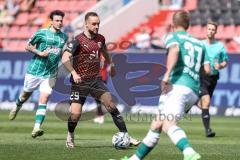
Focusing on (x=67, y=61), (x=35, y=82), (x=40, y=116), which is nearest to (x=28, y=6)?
Answer: (x=35, y=82)

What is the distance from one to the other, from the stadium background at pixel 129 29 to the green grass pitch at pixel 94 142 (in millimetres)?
2854

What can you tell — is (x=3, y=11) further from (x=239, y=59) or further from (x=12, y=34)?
(x=239, y=59)

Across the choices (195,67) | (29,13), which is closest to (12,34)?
(29,13)

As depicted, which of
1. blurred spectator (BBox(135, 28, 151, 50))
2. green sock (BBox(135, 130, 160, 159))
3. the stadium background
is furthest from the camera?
blurred spectator (BBox(135, 28, 151, 50))

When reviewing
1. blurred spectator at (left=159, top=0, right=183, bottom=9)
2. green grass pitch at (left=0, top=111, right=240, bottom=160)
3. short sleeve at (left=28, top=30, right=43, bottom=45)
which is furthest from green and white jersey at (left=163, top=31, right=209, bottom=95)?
blurred spectator at (left=159, top=0, right=183, bottom=9)

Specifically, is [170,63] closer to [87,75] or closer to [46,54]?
[87,75]

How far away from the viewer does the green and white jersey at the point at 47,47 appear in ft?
53.9

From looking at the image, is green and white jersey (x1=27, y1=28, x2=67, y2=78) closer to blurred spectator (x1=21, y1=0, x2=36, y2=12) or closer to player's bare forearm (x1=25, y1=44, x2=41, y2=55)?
player's bare forearm (x1=25, y1=44, x2=41, y2=55)

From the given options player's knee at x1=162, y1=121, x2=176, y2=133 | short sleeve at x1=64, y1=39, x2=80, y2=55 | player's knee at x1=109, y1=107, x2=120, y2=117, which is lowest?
player's knee at x1=109, y1=107, x2=120, y2=117

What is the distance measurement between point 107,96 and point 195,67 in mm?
3318

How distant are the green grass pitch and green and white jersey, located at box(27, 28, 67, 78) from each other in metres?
1.43

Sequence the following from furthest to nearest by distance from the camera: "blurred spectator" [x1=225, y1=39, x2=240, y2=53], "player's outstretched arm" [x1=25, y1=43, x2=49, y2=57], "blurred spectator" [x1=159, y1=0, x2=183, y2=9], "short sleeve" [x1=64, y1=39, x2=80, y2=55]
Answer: "blurred spectator" [x1=159, y1=0, x2=183, y2=9]
"blurred spectator" [x1=225, y1=39, x2=240, y2=53]
"player's outstretched arm" [x1=25, y1=43, x2=49, y2=57]
"short sleeve" [x1=64, y1=39, x2=80, y2=55]

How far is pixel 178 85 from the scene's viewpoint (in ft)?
35.2

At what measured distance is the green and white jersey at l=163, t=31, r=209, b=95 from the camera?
35.1 ft
